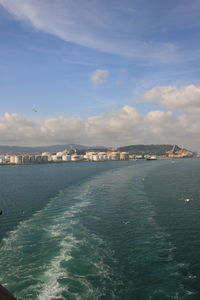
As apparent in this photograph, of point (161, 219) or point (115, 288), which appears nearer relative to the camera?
point (115, 288)

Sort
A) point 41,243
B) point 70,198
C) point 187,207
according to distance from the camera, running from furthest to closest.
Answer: point 70,198
point 187,207
point 41,243

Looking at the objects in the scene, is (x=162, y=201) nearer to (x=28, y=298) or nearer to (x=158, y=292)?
(x=158, y=292)

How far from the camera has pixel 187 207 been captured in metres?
50.4

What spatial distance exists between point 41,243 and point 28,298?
457 inches

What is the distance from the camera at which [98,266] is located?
2608 centimetres

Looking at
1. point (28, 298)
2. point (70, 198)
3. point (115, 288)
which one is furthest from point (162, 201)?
point (28, 298)

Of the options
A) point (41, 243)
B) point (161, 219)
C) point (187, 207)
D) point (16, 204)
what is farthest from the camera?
point (16, 204)

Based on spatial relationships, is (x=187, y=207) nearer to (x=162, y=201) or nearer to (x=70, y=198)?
(x=162, y=201)

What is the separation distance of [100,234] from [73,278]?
12372mm

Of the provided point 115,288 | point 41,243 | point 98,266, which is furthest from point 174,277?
point 41,243

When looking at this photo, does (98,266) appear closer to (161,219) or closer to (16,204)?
(161,219)

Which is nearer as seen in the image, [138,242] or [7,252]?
[7,252]

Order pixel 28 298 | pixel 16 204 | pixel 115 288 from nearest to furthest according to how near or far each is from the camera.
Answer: pixel 28 298 → pixel 115 288 → pixel 16 204

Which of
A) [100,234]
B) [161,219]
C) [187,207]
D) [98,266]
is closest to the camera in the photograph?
[98,266]
